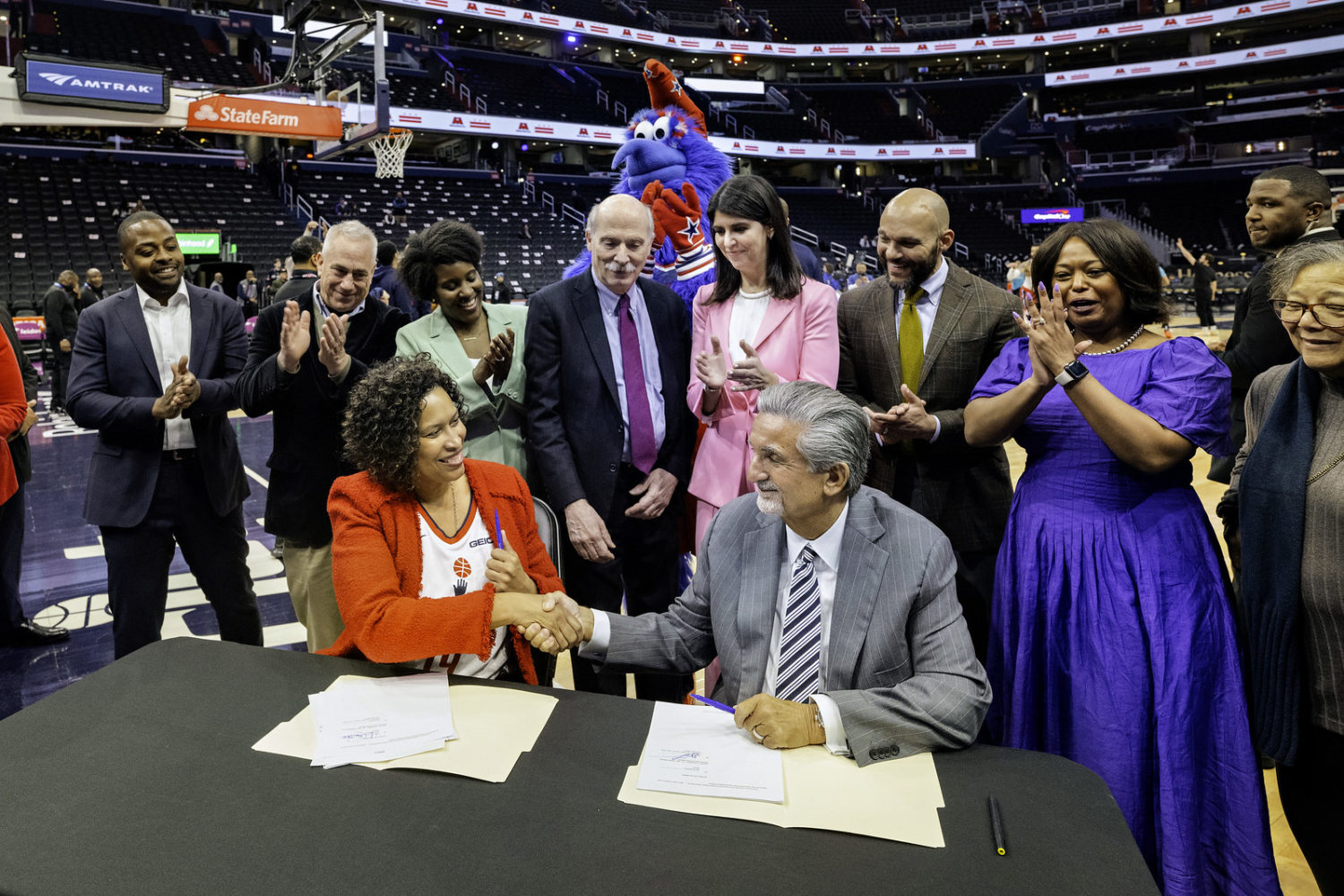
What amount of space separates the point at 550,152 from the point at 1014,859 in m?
27.3

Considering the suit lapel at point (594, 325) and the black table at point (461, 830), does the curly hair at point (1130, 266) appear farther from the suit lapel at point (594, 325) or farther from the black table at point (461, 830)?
the suit lapel at point (594, 325)

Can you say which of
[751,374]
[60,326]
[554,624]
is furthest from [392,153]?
[554,624]

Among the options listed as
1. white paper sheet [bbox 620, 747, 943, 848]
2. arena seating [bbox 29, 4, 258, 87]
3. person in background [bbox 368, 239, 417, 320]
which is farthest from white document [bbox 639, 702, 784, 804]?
arena seating [bbox 29, 4, 258, 87]

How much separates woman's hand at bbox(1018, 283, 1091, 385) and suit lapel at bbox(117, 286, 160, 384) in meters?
2.26

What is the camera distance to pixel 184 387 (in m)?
2.19

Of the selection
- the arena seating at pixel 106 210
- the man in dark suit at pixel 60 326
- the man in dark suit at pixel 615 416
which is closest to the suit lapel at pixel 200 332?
the man in dark suit at pixel 615 416

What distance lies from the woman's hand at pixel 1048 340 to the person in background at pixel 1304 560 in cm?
32

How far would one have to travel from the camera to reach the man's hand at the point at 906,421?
1.89 m

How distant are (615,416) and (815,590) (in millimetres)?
839

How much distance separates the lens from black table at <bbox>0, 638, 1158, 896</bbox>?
96 cm

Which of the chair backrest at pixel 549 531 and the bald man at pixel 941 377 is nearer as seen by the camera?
the chair backrest at pixel 549 531

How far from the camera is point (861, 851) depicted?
3.29ft

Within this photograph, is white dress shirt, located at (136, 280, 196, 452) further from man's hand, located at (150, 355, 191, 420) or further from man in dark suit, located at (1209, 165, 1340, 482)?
man in dark suit, located at (1209, 165, 1340, 482)

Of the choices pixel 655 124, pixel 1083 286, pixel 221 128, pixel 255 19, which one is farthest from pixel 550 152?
pixel 1083 286
